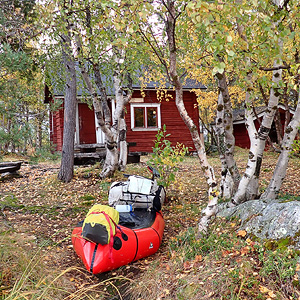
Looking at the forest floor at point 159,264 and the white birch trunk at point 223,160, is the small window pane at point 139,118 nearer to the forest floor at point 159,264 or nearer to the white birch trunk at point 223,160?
the forest floor at point 159,264

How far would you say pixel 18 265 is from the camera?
3273mm

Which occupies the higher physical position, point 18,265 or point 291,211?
point 291,211

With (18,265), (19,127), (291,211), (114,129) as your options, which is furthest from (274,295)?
(19,127)

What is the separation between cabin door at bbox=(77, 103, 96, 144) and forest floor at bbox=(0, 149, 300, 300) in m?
9.25

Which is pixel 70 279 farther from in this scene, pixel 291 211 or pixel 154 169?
pixel 154 169

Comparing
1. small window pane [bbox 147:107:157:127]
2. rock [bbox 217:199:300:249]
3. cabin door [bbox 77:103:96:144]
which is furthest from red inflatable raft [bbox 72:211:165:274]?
Answer: cabin door [bbox 77:103:96:144]

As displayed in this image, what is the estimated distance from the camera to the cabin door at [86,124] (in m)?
15.9

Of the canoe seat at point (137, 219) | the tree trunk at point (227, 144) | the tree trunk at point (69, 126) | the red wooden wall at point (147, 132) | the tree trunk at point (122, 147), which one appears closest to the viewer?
the canoe seat at point (137, 219)

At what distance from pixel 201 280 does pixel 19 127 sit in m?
10.4

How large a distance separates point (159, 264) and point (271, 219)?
162 centimetres

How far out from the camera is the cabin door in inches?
626

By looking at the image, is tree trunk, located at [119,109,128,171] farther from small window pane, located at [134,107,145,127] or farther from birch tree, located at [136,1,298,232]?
small window pane, located at [134,107,145,127]

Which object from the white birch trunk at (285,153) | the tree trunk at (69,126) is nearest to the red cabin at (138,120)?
the tree trunk at (69,126)

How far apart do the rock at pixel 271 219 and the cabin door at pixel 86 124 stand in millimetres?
12633
